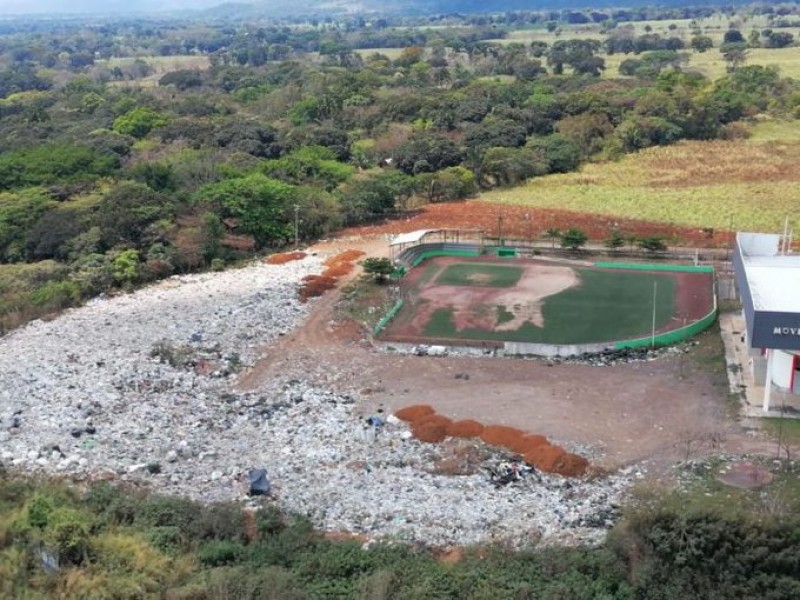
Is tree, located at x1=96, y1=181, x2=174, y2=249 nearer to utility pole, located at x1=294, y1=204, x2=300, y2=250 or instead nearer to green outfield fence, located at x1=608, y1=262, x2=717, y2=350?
utility pole, located at x1=294, y1=204, x2=300, y2=250

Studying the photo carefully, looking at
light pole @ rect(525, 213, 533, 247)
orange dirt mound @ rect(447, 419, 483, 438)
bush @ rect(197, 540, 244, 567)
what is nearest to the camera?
bush @ rect(197, 540, 244, 567)

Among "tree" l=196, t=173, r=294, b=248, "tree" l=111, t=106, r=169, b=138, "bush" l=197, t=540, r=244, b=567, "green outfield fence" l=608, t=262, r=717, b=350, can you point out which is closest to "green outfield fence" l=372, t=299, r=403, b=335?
"green outfield fence" l=608, t=262, r=717, b=350

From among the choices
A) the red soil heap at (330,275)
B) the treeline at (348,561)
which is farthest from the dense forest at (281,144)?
the treeline at (348,561)

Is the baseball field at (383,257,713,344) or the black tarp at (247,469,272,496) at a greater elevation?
the black tarp at (247,469,272,496)

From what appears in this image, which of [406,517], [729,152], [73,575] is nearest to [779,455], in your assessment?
[406,517]

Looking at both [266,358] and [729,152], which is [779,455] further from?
[729,152]

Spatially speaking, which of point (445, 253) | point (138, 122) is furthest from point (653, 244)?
point (138, 122)
